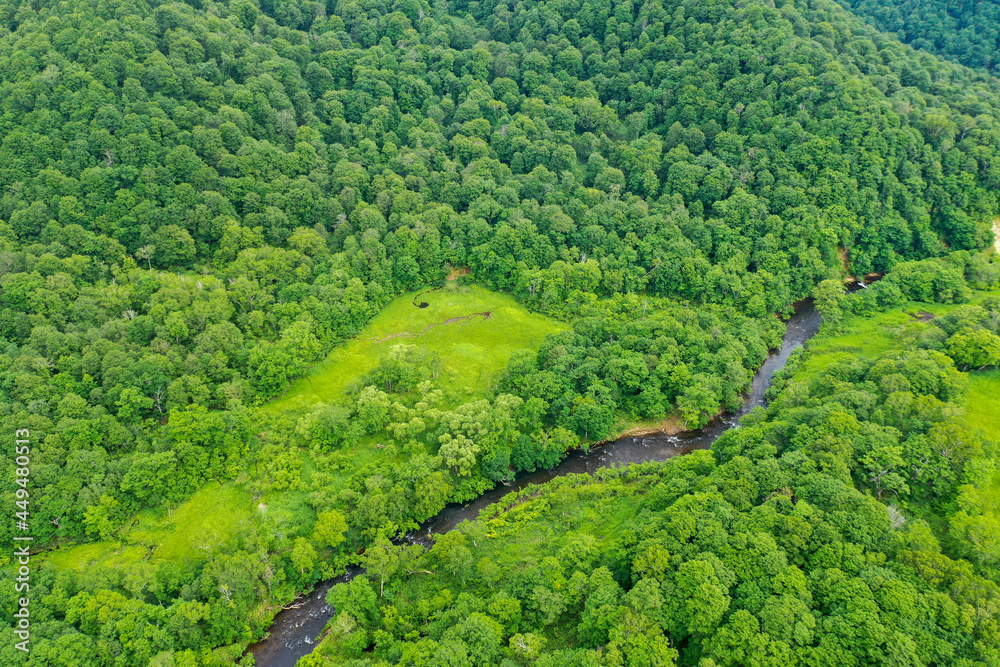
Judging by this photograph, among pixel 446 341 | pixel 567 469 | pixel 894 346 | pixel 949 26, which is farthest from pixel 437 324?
pixel 949 26

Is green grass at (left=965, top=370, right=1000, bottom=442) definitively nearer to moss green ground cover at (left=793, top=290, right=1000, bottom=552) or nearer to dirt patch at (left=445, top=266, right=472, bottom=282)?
moss green ground cover at (left=793, top=290, right=1000, bottom=552)

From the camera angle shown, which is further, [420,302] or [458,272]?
[458,272]

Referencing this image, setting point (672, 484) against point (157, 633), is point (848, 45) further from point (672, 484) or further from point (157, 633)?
point (157, 633)

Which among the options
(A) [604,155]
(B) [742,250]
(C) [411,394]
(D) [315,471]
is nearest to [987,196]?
(B) [742,250]

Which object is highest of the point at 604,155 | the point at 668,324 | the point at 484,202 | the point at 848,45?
the point at 848,45

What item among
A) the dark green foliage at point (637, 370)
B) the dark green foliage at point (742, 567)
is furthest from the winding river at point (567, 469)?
the dark green foliage at point (742, 567)

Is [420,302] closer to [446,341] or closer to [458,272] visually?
[458,272]

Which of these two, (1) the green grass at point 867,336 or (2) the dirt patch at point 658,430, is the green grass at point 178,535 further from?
(1) the green grass at point 867,336
